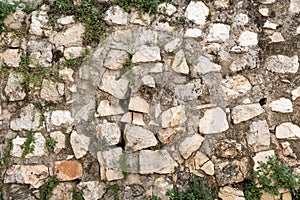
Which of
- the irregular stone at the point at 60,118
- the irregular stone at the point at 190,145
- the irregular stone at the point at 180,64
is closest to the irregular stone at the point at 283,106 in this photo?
the irregular stone at the point at 190,145

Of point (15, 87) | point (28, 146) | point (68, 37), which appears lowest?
point (28, 146)

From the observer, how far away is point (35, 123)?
288 cm

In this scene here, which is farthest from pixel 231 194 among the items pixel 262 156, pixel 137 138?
pixel 137 138

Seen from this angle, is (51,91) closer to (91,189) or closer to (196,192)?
(91,189)

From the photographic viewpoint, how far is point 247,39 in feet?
9.82

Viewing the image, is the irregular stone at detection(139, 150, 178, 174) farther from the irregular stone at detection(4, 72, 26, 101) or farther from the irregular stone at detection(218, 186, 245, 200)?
the irregular stone at detection(4, 72, 26, 101)

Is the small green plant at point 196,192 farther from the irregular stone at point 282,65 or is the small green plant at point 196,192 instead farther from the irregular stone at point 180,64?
the irregular stone at point 282,65

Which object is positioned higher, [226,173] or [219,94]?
[219,94]

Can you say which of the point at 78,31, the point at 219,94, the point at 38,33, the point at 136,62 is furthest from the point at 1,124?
the point at 219,94

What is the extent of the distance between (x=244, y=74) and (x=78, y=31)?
140 centimetres

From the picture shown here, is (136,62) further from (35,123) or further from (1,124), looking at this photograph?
(1,124)

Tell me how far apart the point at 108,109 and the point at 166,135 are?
51 centimetres

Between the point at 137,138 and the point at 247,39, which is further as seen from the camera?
the point at 247,39

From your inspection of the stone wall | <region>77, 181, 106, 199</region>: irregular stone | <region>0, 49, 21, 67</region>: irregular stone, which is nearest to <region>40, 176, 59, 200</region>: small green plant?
the stone wall
